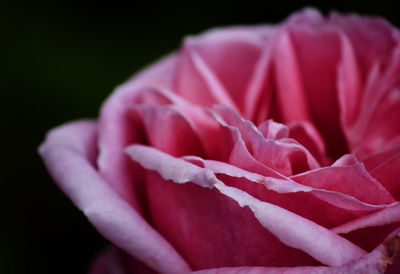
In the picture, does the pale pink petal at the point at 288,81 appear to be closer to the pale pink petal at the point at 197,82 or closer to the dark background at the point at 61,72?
the pale pink petal at the point at 197,82

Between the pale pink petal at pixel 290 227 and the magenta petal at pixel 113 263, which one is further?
the magenta petal at pixel 113 263

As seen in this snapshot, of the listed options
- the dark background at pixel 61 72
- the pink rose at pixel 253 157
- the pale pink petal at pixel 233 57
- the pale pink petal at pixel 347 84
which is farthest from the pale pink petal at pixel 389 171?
the dark background at pixel 61 72

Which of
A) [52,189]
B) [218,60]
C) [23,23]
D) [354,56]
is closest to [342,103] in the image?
[354,56]

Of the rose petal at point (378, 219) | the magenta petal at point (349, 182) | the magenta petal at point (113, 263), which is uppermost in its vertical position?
the magenta petal at point (349, 182)

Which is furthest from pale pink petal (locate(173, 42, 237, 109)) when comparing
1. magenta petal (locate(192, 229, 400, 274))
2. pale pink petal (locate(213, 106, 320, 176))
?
magenta petal (locate(192, 229, 400, 274))

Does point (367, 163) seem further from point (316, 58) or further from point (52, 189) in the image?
point (52, 189)

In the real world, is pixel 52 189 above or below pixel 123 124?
below

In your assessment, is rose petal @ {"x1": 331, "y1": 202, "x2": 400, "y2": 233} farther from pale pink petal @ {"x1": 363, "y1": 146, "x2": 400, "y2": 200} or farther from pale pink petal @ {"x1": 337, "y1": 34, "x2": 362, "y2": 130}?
pale pink petal @ {"x1": 337, "y1": 34, "x2": 362, "y2": 130}

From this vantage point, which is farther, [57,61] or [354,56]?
[57,61]
